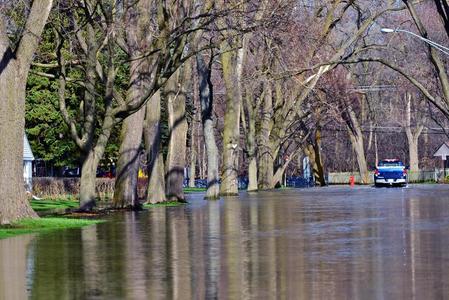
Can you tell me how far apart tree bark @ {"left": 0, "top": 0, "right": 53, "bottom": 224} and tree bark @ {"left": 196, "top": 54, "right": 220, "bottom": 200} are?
79.3 feet

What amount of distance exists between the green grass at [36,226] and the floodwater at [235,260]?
710mm

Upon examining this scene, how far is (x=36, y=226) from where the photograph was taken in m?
28.3

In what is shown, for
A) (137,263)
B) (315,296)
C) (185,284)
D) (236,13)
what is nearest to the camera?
(315,296)

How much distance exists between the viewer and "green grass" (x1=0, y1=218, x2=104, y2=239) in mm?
26469

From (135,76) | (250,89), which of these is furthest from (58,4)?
(250,89)

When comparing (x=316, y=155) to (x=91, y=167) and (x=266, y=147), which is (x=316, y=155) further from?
(x=91, y=167)

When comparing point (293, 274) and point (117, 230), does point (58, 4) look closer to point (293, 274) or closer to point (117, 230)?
point (117, 230)

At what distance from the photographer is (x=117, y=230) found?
89.1ft

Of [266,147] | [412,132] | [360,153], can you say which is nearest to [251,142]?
[266,147]

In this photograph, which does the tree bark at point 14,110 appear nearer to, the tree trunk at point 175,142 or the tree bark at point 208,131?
the tree trunk at point 175,142

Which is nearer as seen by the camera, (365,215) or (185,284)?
(185,284)

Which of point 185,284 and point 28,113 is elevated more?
point 28,113

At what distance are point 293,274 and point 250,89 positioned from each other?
56194mm

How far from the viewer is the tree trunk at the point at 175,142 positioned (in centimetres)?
4916
